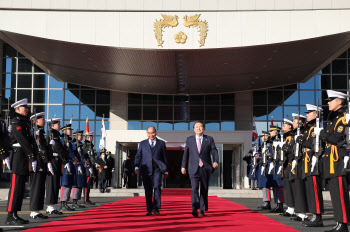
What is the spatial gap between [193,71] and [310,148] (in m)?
21.1

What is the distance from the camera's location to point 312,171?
8.46 meters

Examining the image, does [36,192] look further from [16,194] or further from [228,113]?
[228,113]

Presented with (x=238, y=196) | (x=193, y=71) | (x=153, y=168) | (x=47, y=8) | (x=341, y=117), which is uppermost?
(x=47, y=8)

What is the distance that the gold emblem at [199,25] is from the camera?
81.5ft

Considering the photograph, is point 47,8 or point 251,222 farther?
point 47,8

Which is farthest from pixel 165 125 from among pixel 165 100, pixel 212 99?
pixel 212 99

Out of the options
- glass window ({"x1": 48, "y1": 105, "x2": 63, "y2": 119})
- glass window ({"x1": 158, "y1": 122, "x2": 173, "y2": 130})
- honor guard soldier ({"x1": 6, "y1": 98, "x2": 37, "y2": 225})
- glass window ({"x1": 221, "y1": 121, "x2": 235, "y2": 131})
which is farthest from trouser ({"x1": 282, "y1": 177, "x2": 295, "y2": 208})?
glass window ({"x1": 48, "y1": 105, "x2": 63, "y2": 119})

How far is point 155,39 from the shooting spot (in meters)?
24.9

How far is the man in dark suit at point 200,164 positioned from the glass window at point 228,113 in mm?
24784

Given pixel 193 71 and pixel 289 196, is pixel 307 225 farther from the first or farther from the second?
pixel 193 71

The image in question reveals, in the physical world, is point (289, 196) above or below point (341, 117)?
below

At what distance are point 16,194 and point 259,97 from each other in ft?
92.1

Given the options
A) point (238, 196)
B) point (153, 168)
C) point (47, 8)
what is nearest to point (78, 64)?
point (47, 8)

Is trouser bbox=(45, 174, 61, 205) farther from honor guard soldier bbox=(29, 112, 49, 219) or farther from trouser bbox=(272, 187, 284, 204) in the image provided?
trouser bbox=(272, 187, 284, 204)
